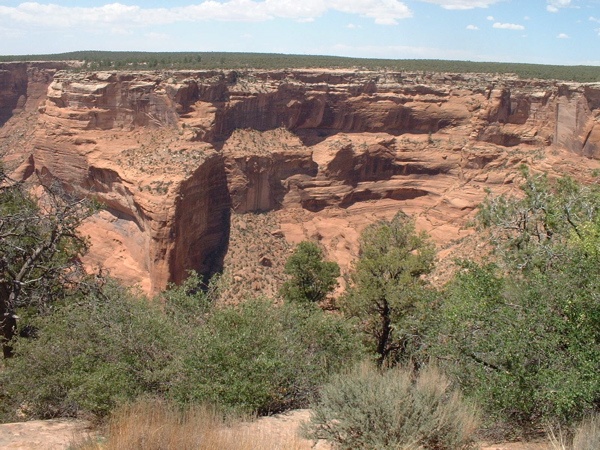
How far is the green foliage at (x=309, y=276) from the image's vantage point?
74.8ft

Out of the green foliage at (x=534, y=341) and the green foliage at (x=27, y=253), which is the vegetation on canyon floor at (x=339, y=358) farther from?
the green foliage at (x=27, y=253)

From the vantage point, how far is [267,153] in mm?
34250

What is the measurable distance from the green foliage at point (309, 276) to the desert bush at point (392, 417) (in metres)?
14.9

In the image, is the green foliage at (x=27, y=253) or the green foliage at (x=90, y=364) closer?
the green foliage at (x=90, y=364)

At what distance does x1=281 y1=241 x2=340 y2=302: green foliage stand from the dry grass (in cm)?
1500

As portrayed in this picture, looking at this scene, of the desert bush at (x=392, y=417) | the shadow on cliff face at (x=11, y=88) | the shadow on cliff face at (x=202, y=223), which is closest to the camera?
the desert bush at (x=392, y=417)

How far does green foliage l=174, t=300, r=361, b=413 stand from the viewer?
28.1 ft

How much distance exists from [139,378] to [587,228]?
8.82 metres

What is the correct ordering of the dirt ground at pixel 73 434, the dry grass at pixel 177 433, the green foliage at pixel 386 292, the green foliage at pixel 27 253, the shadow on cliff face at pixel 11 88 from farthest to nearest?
the shadow on cliff face at pixel 11 88, the green foliage at pixel 386 292, the green foliage at pixel 27 253, the dirt ground at pixel 73 434, the dry grass at pixel 177 433

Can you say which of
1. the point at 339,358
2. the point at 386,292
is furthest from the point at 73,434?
the point at 386,292

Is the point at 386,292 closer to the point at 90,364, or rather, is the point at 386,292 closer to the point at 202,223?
the point at 90,364

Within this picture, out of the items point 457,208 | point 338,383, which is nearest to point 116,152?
point 457,208

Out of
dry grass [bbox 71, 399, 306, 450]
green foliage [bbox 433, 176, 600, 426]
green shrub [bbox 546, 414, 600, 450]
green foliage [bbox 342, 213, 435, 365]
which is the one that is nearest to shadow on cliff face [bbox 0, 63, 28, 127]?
green foliage [bbox 342, 213, 435, 365]

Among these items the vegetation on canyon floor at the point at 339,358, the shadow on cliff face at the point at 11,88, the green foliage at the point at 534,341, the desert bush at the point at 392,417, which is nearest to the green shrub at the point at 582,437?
the vegetation on canyon floor at the point at 339,358
